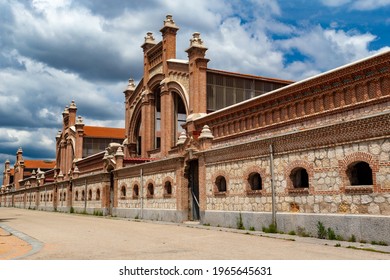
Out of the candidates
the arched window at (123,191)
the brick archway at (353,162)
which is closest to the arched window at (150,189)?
the arched window at (123,191)

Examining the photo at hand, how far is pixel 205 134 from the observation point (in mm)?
21016

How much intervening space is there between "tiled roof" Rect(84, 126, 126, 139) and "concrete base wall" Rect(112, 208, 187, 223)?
26.5 meters

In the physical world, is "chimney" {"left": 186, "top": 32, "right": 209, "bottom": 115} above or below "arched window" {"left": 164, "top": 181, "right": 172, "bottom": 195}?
above

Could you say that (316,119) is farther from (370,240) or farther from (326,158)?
(370,240)

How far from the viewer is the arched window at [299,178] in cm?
1563

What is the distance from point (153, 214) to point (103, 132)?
3442 centimetres

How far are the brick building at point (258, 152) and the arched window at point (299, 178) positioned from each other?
0.04 m

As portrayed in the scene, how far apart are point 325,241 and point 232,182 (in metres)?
6.07

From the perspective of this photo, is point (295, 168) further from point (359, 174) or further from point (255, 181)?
point (255, 181)

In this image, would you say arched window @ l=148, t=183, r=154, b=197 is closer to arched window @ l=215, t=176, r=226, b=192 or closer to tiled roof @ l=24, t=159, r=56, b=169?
arched window @ l=215, t=176, r=226, b=192

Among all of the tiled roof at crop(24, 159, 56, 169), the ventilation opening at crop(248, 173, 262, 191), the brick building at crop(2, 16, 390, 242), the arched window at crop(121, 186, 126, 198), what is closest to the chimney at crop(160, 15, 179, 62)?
the brick building at crop(2, 16, 390, 242)

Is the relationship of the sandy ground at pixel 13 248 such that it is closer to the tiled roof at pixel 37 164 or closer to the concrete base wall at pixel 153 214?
the concrete base wall at pixel 153 214

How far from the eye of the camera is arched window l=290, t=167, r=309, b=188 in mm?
15633
